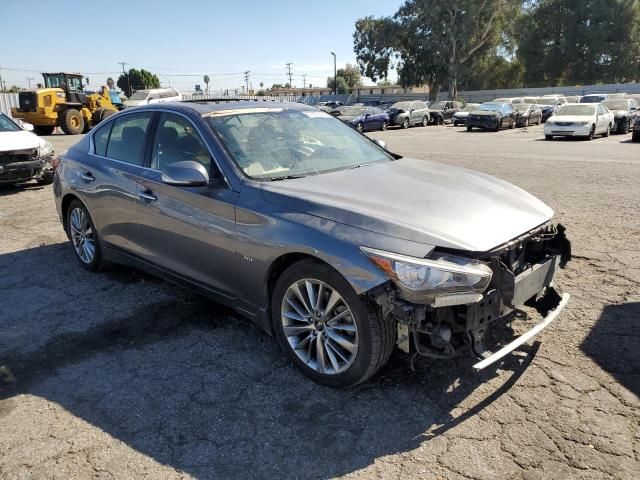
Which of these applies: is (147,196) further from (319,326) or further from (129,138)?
(319,326)

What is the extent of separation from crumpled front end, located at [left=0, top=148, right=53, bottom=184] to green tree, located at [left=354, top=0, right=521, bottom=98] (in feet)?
160

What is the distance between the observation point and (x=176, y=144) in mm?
3969

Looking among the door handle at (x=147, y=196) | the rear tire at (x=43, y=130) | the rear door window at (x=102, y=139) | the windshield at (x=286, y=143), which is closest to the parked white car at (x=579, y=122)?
the windshield at (x=286, y=143)

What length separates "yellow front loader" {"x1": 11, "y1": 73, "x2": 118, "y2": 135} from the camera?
79.9ft

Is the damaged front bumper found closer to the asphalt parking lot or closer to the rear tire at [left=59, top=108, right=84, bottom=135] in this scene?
the asphalt parking lot

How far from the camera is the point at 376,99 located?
65.5 metres

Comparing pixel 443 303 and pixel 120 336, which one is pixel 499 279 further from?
pixel 120 336

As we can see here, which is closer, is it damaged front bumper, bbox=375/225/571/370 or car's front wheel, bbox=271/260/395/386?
damaged front bumper, bbox=375/225/571/370

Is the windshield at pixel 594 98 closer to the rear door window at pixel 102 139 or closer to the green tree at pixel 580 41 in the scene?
the green tree at pixel 580 41

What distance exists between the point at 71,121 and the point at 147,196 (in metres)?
23.8

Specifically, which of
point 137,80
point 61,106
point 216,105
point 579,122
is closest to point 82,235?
point 216,105

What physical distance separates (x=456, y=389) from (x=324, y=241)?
1.23m

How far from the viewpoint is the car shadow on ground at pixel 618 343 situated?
126 inches

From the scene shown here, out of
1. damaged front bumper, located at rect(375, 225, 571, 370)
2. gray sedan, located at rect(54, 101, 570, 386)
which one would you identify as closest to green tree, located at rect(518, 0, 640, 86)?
gray sedan, located at rect(54, 101, 570, 386)
